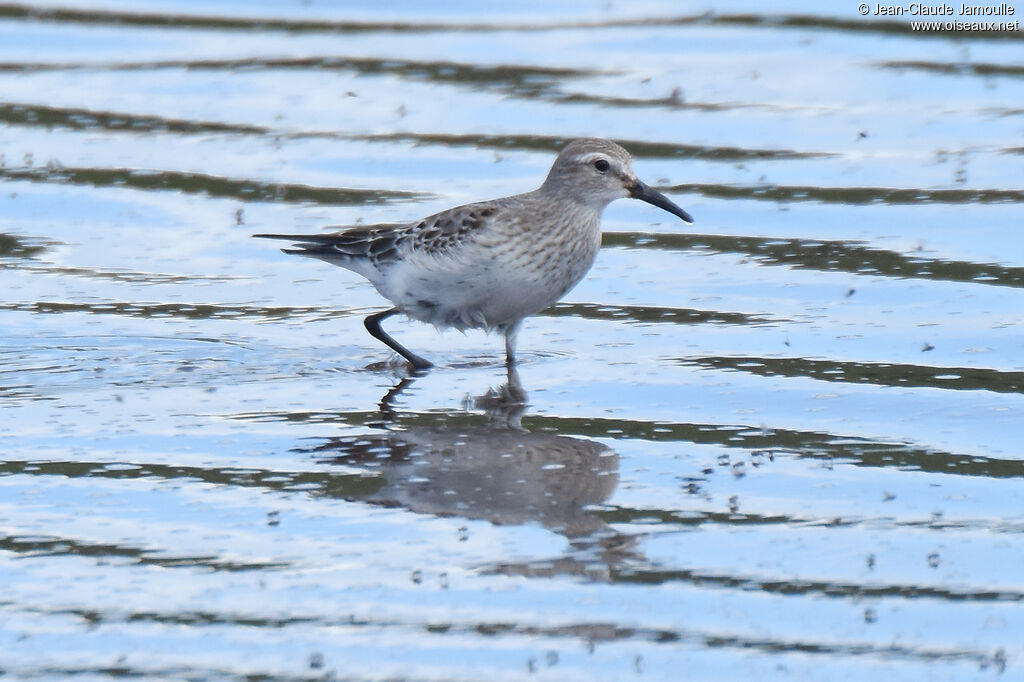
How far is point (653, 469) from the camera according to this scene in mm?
7793

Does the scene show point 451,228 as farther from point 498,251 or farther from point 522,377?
point 522,377

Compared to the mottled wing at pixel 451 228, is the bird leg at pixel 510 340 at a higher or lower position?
lower

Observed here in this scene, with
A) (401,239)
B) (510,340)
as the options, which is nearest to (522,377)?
(510,340)

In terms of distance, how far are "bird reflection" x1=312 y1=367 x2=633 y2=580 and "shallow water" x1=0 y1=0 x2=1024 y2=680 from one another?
0.03 metres

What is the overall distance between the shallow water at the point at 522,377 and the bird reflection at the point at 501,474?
Result: 0.03m

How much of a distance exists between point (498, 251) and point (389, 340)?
1.01m

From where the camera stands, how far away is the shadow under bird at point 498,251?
30.5 ft

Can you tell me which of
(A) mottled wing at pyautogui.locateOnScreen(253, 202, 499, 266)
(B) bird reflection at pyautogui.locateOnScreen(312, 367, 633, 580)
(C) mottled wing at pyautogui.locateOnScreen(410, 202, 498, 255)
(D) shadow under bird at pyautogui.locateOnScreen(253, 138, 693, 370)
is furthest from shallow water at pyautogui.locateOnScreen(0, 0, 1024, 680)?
(C) mottled wing at pyautogui.locateOnScreen(410, 202, 498, 255)

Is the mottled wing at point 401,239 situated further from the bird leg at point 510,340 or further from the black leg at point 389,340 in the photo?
the bird leg at point 510,340

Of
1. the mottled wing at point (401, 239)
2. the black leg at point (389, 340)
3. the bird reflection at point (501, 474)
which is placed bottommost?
the bird reflection at point (501, 474)

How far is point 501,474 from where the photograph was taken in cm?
769

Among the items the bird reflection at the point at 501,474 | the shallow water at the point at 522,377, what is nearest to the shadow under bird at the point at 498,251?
the shallow water at the point at 522,377

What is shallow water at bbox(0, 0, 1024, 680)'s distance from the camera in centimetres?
616

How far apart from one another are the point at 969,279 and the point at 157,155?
22.5 feet
